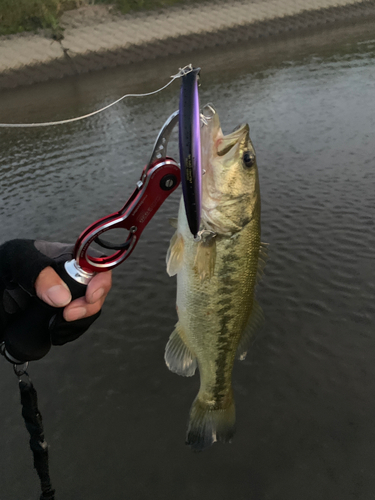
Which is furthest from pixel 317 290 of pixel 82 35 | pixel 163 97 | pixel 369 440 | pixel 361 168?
pixel 82 35

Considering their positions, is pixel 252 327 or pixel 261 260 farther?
pixel 252 327

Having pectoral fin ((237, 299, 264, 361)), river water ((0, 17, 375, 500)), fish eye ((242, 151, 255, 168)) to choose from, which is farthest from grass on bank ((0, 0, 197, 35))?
pectoral fin ((237, 299, 264, 361))

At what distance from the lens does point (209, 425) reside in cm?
313

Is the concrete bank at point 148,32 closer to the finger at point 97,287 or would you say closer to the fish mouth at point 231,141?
the fish mouth at point 231,141

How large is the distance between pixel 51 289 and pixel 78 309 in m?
0.20

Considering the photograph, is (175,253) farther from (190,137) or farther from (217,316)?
(190,137)

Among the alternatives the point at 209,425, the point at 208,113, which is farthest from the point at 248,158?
the point at 209,425

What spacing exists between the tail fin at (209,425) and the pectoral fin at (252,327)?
2.01 ft

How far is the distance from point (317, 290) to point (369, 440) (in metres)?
3.22

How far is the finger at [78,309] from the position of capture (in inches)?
80.9

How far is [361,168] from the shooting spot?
38.1 feet

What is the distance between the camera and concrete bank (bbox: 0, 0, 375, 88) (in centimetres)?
3625

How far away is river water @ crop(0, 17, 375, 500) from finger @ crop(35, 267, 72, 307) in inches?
158

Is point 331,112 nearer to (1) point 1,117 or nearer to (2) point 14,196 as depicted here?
(2) point 14,196
